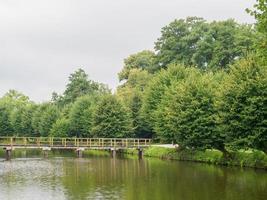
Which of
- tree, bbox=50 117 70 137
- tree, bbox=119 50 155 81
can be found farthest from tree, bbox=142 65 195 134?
tree, bbox=119 50 155 81

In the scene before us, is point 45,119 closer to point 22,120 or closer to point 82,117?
point 22,120

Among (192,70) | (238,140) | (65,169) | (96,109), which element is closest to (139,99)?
(96,109)

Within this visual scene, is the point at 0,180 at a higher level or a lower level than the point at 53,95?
lower

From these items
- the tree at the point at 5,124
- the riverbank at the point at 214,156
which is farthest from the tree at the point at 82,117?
the tree at the point at 5,124

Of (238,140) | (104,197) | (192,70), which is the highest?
(192,70)

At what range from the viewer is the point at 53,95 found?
136 m

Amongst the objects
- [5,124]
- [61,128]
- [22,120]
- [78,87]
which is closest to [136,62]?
[78,87]

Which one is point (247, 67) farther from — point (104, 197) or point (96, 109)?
point (96, 109)

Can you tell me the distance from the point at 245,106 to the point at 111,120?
120ft

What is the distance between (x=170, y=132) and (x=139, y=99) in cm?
2417

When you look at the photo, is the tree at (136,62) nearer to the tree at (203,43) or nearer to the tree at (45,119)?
the tree at (203,43)

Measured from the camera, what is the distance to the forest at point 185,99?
44.4m

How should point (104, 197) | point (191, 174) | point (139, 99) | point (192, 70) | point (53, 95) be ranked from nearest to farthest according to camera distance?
point (104, 197) → point (191, 174) → point (192, 70) → point (139, 99) → point (53, 95)

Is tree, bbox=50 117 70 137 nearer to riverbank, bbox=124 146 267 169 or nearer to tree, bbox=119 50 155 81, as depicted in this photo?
riverbank, bbox=124 146 267 169
